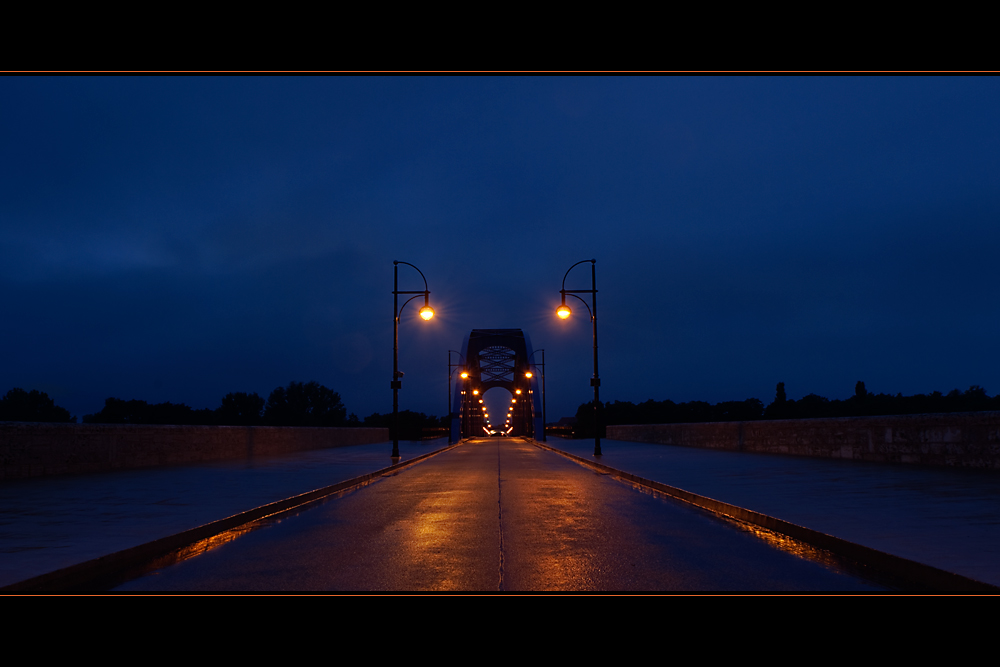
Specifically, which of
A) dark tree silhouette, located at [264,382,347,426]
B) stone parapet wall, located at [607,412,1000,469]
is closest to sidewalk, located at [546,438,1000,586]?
stone parapet wall, located at [607,412,1000,469]

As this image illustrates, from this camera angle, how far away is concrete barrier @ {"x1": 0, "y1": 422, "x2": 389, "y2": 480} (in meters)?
14.7

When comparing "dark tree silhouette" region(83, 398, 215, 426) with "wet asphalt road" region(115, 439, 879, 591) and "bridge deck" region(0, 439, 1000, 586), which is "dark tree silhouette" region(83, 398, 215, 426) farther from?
"wet asphalt road" region(115, 439, 879, 591)

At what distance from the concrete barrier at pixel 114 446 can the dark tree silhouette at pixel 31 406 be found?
298ft

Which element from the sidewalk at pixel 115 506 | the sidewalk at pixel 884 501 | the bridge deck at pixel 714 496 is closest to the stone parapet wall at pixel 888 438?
the sidewalk at pixel 884 501

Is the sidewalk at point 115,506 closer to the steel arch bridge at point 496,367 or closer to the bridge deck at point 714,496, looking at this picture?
the bridge deck at point 714,496

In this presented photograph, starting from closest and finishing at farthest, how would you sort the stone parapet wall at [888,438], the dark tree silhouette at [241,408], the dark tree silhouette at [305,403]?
1. the stone parapet wall at [888,438]
2. the dark tree silhouette at [241,408]
3. the dark tree silhouette at [305,403]

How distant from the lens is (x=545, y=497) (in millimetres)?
13117

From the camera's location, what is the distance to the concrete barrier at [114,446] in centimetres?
1473

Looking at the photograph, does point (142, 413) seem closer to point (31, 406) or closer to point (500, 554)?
point (31, 406)

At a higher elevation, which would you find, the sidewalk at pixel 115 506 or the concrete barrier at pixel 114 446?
the concrete barrier at pixel 114 446
